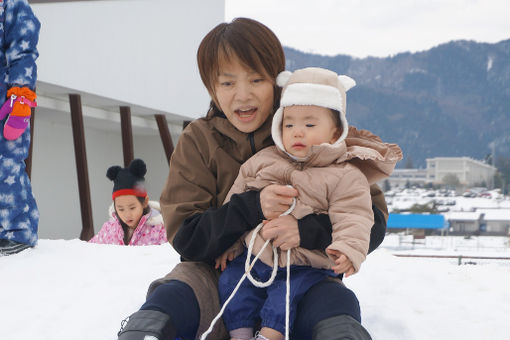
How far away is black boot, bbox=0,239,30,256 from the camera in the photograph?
335cm

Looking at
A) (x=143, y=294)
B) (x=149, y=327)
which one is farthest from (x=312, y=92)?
(x=143, y=294)

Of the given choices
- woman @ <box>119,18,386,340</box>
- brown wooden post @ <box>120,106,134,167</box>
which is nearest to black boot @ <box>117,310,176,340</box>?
woman @ <box>119,18,386,340</box>

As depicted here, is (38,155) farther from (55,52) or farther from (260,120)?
(260,120)

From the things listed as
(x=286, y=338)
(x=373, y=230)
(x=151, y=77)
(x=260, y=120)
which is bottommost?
(x=286, y=338)

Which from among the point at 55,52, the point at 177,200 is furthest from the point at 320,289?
the point at 55,52

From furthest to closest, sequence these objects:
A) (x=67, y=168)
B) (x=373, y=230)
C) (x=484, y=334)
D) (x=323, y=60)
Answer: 1. (x=323, y=60)
2. (x=67, y=168)
3. (x=484, y=334)
4. (x=373, y=230)

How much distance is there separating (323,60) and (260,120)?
185 m

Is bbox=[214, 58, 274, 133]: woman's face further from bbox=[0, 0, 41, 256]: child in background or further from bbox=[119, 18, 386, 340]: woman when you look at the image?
bbox=[0, 0, 41, 256]: child in background

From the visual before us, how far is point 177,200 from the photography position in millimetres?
1607

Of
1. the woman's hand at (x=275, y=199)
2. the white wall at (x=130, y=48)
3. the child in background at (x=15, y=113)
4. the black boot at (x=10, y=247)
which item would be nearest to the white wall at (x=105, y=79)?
the white wall at (x=130, y=48)

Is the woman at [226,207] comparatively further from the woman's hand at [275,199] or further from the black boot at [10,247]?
the black boot at [10,247]

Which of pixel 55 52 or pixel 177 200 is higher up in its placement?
pixel 55 52

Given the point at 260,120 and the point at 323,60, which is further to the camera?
the point at 323,60

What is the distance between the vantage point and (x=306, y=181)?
55.7 inches
